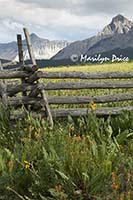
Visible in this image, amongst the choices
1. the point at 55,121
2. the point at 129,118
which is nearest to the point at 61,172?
the point at 129,118

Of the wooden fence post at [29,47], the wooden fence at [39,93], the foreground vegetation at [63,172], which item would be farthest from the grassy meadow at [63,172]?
the wooden fence post at [29,47]

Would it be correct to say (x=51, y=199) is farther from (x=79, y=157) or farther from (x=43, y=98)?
(x=43, y=98)

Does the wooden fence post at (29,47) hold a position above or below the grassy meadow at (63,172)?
above

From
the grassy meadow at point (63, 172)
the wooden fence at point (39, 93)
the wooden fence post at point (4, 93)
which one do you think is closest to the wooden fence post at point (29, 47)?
the wooden fence at point (39, 93)

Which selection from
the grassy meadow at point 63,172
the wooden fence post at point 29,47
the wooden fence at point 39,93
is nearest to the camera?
the grassy meadow at point 63,172

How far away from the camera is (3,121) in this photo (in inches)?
261

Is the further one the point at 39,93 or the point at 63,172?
the point at 39,93

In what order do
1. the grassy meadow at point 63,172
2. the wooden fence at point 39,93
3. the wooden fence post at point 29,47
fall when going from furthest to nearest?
the wooden fence post at point 29,47
the wooden fence at point 39,93
the grassy meadow at point 63,172

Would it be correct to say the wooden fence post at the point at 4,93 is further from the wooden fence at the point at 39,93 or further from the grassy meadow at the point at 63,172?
the grassy meadow at the point at 63,172

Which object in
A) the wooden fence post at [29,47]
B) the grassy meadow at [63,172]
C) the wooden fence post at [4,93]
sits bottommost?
the grassy meadow at [63,172]

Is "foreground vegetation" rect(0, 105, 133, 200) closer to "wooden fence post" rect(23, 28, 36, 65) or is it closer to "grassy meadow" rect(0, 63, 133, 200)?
"grassy meadow" rect(0, 63, 133, 200)

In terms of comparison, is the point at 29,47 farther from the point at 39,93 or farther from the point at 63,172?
the point at 63,172

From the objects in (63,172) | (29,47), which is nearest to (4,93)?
(29,47)

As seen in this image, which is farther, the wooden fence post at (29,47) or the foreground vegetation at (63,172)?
the wooden fence post at (29,47)
